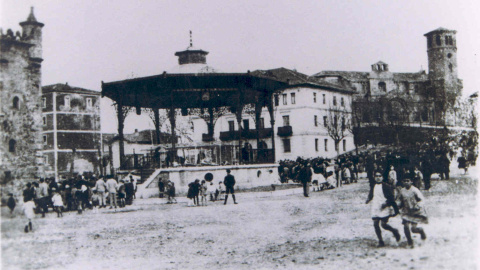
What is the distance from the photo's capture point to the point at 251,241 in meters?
9.68

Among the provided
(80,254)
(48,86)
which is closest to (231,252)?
(80,254)

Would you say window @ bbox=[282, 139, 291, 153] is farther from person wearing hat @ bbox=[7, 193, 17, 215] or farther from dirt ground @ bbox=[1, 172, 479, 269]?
person wearing hat @ bbox=[7, 193, 17, 215]

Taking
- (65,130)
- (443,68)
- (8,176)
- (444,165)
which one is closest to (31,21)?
(8,176)

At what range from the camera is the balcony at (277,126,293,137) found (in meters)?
41.8

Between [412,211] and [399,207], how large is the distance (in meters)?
0.27

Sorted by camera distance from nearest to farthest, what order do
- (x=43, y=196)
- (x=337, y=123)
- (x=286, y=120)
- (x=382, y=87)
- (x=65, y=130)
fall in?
(x=43, y=196) < (x=65, y=130) < (x=382, y=87) < (x=337, y=123) < (x=286, y=120)

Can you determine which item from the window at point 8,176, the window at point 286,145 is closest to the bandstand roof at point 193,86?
the window at point 8,176

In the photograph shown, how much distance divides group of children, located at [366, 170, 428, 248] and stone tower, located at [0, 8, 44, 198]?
302 inches

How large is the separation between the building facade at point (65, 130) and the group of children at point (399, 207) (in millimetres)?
9032

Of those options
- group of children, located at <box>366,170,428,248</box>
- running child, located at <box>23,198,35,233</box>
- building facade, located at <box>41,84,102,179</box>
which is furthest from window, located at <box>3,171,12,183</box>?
group of children, located at <box>366,170,428,248</box>

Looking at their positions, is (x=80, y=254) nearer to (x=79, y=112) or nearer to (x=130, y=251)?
(x=130, y=251)

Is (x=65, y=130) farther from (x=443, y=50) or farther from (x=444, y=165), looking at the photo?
(x=444, y=165)

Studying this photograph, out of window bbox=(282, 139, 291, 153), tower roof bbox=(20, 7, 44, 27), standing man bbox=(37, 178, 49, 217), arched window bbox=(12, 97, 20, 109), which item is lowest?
standing man bbox=(37, 178, 49, 217)

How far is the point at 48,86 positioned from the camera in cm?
1238
